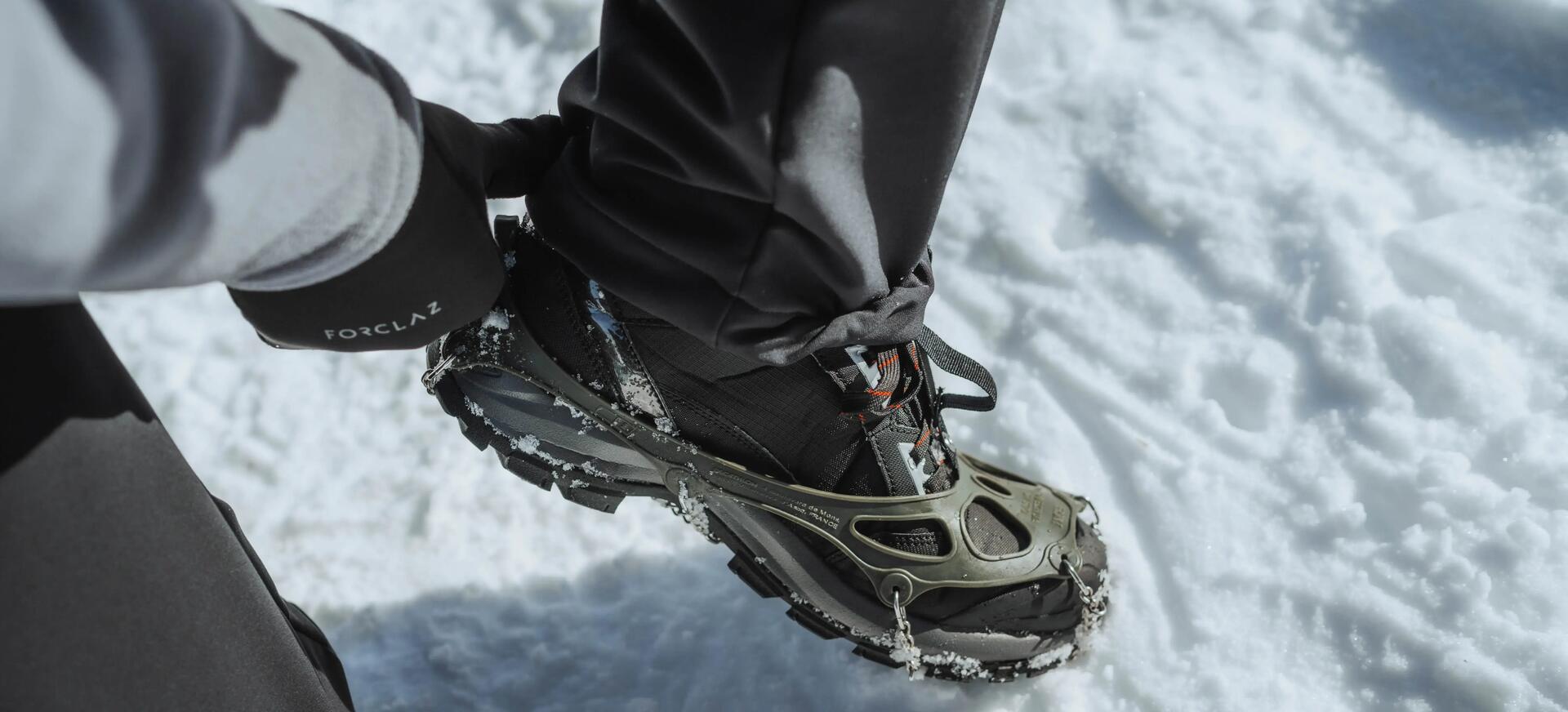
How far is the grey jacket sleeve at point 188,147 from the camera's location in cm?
38

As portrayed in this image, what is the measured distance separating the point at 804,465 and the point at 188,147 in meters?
0.66

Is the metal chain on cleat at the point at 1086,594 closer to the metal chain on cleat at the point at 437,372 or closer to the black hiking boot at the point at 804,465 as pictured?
the black hiking boot at the point at 804,465

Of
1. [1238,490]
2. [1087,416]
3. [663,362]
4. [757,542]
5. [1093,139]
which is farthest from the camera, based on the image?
[1093,139]

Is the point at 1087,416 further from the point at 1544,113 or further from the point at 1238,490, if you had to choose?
the point at 1544,113

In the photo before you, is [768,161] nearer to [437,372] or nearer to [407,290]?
[407,290]

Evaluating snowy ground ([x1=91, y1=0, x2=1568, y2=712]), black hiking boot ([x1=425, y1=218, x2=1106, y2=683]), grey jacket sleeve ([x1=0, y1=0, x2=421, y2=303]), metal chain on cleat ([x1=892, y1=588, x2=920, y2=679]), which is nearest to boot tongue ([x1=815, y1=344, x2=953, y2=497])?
black hiking boot ([x1=425, y1=218, x2=1106, y2=683])

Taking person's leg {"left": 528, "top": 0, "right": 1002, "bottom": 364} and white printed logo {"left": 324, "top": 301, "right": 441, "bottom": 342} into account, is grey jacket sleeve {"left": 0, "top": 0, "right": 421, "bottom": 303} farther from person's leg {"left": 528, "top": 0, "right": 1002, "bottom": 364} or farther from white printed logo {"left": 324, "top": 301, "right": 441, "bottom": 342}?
person's leg {"left": 528, "top": 0, "right": 1002, "bottom": 364}

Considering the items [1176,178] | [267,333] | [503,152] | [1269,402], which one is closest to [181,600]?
[267,333]

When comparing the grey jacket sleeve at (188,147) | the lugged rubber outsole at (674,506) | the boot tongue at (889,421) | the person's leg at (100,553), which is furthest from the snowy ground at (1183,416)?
the grey jacket sleeve at (188,147)

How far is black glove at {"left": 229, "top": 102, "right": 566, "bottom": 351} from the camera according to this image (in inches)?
23.2

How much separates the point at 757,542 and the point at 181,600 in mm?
550

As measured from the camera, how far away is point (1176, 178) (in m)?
1.50

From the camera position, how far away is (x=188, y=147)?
43 centimetres

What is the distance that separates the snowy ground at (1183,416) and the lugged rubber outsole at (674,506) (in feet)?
0.14
